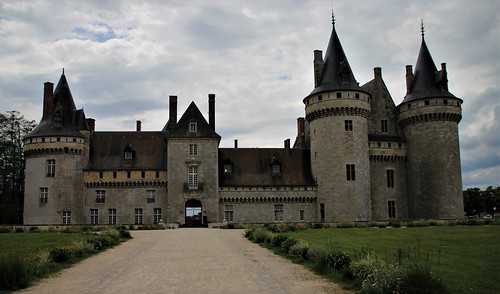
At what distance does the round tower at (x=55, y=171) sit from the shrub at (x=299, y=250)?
98.7 feet

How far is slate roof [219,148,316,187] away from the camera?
4662 cm

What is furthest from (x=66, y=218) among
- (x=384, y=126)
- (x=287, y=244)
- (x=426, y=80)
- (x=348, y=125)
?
(x=426, y=80)

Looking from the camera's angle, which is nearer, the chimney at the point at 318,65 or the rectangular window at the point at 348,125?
the rectangular window at the point at 348,125

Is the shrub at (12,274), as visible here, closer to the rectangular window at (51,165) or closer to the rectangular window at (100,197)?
the rectangular window at (100,197)

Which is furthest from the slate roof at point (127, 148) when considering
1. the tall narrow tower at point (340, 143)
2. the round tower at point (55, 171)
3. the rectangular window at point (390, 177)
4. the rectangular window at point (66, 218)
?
the rectangular window at point (390, 177)

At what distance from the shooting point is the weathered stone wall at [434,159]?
44.9 metres

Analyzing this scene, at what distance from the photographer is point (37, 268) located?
14789 millimetres

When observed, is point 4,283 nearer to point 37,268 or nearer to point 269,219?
point 37,268

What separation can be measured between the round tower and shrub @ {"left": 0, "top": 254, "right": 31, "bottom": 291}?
31993 mm

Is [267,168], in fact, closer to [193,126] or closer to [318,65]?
[193,126]

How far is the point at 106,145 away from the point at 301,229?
73.9 feet

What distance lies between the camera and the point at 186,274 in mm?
14789

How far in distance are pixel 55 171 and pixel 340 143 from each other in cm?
2448

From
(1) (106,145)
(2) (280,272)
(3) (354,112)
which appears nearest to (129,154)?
(1) (106,145)
